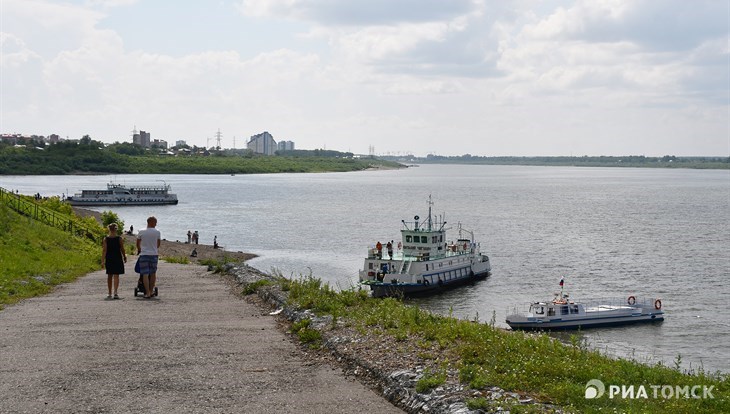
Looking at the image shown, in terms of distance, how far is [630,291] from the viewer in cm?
5431

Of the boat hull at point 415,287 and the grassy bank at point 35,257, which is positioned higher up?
the grassy bank at point 35,257

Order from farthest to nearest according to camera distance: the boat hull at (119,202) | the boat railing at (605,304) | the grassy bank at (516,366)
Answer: the boat hull at (119,202) → the boat railing at (605,304) → the grassy bank at (516,366)

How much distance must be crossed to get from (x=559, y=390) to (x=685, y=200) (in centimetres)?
16894

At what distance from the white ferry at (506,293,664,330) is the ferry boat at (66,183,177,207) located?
10907 centimetres

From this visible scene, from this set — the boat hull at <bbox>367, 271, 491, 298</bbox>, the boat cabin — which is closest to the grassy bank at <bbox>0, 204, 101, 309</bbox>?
the boat hull at <bbox>367, 271, 491, 298</bbox>

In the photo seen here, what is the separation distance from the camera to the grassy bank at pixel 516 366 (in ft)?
38.3

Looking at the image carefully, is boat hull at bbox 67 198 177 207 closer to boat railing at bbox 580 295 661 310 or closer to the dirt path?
boat railing at bbox 580 295 661 310

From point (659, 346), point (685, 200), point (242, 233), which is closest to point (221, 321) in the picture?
point (659, 346)

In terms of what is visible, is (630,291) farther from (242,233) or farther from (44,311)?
(242,233)

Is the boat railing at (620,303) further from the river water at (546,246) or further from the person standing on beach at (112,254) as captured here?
the person standing on beach at (112,254)

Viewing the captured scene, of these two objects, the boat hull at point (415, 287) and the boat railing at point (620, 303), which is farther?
the boat hull at point (415, 287)

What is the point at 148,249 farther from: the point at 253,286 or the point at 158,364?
the point at 158,364

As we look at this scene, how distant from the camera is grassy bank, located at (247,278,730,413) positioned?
38.3 ft

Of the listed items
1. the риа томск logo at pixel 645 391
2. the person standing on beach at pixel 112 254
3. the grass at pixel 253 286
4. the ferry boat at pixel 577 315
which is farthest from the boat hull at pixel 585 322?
the риа томск logo at pixel 645 391
